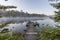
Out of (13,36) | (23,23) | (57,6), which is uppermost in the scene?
(57,6)

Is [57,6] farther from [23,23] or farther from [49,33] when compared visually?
[23,23]

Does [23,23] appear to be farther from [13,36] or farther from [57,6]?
[57,6]

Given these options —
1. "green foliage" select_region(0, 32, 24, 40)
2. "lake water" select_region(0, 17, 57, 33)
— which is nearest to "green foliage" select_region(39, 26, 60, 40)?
"lake water" select_region(0, 17, 57, 33)

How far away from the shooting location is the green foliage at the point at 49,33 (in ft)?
6.24

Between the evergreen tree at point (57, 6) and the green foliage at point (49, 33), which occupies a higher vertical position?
the evergreen tree at point (57, 6)

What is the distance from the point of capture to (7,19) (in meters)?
2.02

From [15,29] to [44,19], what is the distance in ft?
1.55

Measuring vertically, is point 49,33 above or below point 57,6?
below

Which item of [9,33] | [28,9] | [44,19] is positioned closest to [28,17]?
[28,9]

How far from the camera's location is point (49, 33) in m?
1.92

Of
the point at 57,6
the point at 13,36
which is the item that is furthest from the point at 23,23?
the point at 57,6

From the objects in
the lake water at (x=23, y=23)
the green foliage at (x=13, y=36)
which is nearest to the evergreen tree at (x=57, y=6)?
the lake water at (x=23, y=23)

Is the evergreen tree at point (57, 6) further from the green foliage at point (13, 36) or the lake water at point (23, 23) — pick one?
the green foliage at point (13, 36)

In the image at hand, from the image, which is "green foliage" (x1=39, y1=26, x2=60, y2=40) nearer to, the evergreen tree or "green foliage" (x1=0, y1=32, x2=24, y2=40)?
the evergreen tree
